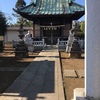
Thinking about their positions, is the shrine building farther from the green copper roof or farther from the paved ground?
the paved ground

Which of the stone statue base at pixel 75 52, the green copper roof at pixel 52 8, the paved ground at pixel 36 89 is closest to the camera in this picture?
the paved ground at pixel 36 89

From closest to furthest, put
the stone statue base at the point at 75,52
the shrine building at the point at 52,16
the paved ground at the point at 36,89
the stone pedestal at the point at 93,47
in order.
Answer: the stone pedestal at the point at 93,47 < the paved ground at the point at 36,89 < the stone statue base at the point at 75,52 < the shrine building at the point at 52,16

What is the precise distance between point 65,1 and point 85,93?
30.7 m

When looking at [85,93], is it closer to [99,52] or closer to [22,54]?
[99,52]

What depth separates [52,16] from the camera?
3102cm

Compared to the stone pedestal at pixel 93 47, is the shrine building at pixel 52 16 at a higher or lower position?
higher

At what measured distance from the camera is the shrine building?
30625mm

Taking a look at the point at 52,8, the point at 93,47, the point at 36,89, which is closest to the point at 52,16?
the point at 52,8

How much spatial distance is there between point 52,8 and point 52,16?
93.3 inches

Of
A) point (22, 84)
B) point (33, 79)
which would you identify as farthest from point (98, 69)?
point (33, 79)

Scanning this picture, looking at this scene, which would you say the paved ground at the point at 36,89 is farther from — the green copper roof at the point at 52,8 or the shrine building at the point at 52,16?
the green copper roof at the point at 52,8

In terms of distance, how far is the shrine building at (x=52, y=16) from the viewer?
30625mm

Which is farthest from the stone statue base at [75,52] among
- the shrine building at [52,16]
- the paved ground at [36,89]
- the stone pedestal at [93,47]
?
the stone pedestal at [93,47]

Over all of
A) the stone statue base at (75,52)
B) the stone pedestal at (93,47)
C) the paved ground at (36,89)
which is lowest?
the paved ground at (36,89)
